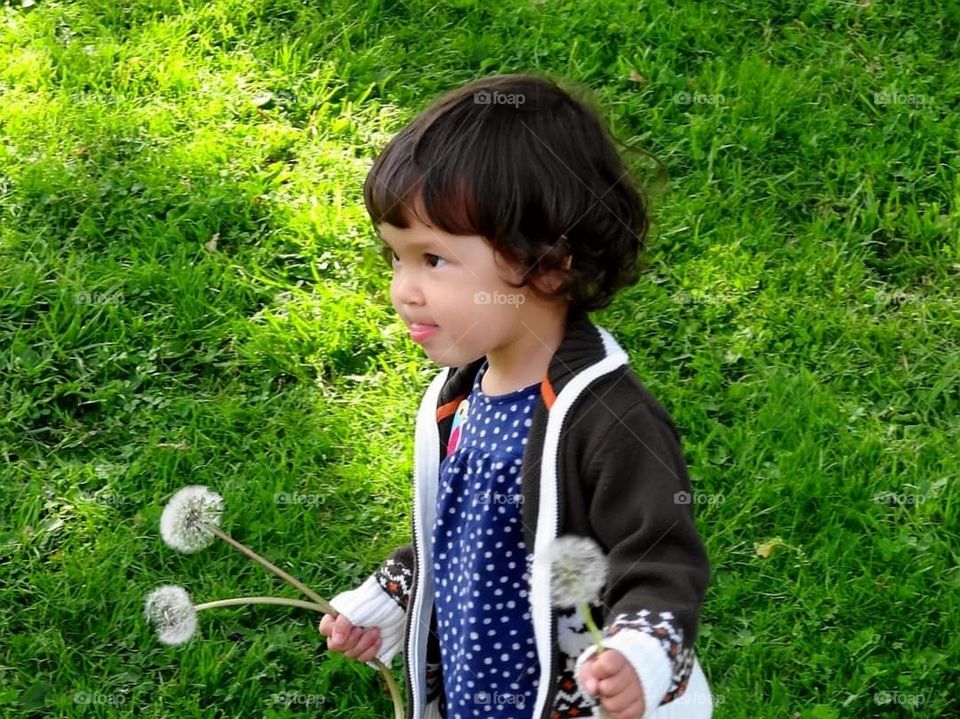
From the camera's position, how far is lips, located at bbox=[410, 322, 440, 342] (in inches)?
82.2

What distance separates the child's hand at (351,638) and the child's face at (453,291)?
55 centimetres

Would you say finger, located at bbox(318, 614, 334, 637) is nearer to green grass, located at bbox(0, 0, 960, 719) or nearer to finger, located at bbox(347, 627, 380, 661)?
finger, located at bbox(347, 627, 380, 661)

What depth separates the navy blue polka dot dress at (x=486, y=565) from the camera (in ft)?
7.04

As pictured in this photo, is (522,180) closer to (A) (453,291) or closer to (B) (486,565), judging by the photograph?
(A) (453,291)

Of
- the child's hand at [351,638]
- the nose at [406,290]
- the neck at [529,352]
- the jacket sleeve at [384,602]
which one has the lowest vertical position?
the child's hand at [351,638]

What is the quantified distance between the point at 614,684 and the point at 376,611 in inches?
26.7

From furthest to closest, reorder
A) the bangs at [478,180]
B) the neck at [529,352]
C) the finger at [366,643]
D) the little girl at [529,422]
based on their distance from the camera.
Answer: the finger at [366,643] < the neck at [529,352] < the bangs at [478,180] < the little girl at [529,422]

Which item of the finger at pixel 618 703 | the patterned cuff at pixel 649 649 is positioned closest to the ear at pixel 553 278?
the patterned cuff at pixel 649 649

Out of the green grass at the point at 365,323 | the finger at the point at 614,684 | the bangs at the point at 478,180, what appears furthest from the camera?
the green grass at the point at 365,323

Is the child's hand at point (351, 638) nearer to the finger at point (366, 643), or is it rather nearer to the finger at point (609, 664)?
the finger at point (366, 643)

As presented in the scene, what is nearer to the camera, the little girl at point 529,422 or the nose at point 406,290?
the little girl at point 529,422

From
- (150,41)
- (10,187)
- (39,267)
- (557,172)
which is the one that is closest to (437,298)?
(557,172)

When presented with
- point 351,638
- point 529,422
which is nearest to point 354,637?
point 351,638

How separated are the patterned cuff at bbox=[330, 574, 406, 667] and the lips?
50cm
